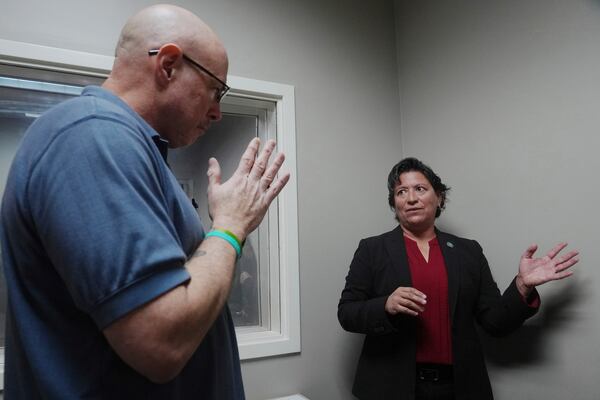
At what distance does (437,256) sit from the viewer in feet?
5.35

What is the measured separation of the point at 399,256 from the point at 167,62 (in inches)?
46.9

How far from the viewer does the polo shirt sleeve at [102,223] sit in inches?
19.4

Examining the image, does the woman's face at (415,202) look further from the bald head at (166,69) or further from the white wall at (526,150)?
the bald head at (166,69)

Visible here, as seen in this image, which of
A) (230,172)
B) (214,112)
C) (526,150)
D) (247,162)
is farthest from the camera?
(230,172)

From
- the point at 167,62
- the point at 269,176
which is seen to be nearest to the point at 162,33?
the point at 167,62

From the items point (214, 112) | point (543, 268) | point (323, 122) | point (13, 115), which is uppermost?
point (323, 122)

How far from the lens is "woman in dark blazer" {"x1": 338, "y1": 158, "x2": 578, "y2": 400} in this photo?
57.2 inches

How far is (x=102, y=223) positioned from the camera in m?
0.50

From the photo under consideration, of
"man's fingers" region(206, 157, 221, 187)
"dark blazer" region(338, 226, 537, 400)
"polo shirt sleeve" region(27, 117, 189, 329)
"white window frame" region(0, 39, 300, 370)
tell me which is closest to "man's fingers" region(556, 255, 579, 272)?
"dark blazer" region(338, 226, 537, 400)

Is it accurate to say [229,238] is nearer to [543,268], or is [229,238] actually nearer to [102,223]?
[102,223]

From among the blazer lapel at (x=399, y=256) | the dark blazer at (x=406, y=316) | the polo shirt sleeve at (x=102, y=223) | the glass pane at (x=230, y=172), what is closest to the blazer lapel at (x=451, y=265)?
the dark blazer at (x=406, y=316)

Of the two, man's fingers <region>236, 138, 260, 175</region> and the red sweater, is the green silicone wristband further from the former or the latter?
the red sweater

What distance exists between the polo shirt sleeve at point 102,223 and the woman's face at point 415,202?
4.21ft

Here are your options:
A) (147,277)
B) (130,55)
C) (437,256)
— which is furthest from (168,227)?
(437,256)
